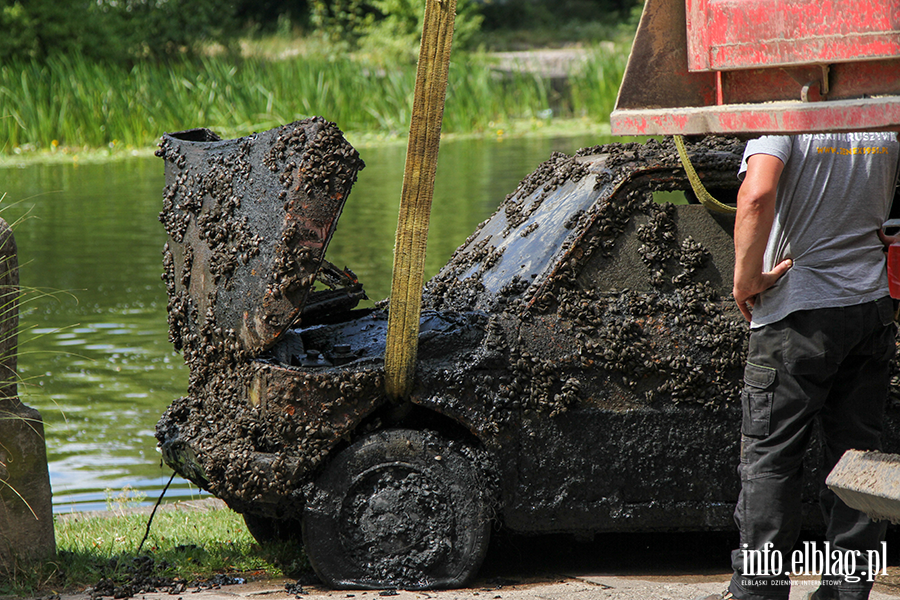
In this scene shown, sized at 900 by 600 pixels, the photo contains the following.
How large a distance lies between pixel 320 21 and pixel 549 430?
3661cm

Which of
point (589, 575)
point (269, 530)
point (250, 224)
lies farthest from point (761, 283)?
point (269, 530)

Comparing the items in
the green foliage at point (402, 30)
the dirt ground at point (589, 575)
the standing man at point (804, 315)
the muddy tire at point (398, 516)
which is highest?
the green foliage at point (402, 30)

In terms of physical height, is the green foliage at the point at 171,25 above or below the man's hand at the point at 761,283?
above

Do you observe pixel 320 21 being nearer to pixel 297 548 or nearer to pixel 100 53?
pixel 100 53

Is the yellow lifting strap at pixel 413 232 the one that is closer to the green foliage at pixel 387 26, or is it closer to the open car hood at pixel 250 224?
the open car hood at pixel 250 224

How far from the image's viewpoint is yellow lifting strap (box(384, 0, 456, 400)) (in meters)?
3.88

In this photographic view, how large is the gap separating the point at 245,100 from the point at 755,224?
54.0 ft

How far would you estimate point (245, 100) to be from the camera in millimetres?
18719

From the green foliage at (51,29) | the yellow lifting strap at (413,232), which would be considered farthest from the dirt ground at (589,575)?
the green foliage at (51,29)

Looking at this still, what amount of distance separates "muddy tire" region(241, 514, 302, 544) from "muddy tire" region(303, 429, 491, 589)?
76 centimetres

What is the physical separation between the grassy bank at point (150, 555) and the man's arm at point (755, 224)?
222 centimetres

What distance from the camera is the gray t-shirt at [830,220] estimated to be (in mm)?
3330

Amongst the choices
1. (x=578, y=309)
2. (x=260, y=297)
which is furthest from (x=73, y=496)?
(x=578, y=309)

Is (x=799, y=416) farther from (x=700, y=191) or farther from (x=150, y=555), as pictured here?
(x=150, y=555)
